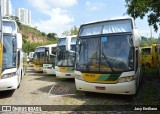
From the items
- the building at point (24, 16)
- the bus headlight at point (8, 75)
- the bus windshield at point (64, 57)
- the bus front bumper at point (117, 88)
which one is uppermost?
the building at point (24, 16)

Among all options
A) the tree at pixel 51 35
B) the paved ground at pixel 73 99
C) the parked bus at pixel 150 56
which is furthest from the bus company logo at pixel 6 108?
the tree at pixel 51 35

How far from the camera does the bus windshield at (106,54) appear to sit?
9.84 metres

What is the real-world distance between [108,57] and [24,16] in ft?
365

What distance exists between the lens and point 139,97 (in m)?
10.6

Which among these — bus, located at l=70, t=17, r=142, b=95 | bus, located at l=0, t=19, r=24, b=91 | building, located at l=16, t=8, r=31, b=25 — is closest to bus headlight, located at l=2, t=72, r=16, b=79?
bus, located at l=0, t=19, r=24, b=91

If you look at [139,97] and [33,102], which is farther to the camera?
[139,97]

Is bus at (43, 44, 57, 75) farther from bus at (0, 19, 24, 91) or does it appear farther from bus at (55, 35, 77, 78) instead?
bus at (0, 19, 24, 91)

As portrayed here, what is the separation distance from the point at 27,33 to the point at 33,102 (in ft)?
333

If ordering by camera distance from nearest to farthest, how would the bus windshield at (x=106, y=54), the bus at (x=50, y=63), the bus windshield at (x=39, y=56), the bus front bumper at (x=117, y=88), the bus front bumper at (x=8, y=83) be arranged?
the bus front bumper at (x=117, y=88) < the bus windshield at (x=106, y=54) < the bus front bumper at (x=8, y=83) < the bus at (x=50, y=63) < the bus windshield at (x=39, y=56)

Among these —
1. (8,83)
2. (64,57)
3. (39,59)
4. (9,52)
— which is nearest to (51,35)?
(39,59)

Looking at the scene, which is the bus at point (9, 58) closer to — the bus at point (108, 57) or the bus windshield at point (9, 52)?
the bus windshield at point (9, 52)

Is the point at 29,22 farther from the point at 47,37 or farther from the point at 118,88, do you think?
the point at 118,88

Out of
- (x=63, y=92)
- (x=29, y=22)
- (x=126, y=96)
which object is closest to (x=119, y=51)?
(x=126, y=96)

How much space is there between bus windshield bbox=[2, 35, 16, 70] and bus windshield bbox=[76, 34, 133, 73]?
269 centimetres
